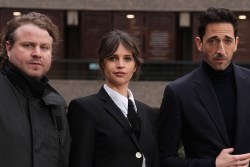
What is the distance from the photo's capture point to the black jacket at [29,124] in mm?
3805

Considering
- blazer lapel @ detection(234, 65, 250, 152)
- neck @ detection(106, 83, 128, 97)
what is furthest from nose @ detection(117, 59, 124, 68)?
blazer lapel @ detection(234, 65, 250, 152)

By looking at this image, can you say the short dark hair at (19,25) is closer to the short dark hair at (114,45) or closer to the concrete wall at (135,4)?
the short dark hair at (114,45)

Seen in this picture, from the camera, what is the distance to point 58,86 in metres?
21.5

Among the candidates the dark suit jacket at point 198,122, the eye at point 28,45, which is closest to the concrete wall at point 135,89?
the dark suit jacket at point 198,122

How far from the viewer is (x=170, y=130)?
4.77 m

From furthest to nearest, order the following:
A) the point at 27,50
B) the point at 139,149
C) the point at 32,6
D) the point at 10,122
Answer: the point at 32,6 < the point at 139,149 < the point at 27,50 < the point at 10,122

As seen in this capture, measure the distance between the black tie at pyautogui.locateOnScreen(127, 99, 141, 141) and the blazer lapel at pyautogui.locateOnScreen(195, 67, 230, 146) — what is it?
549 mm

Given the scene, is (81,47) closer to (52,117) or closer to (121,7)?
(121,7)

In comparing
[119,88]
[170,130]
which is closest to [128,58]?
[119,88]

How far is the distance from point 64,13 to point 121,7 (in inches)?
85.0

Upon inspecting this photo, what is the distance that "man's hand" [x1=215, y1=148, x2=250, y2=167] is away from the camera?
4363mm

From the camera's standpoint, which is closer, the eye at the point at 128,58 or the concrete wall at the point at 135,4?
the eye at the point at 128,58

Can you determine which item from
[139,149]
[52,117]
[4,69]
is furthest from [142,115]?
[4,69]

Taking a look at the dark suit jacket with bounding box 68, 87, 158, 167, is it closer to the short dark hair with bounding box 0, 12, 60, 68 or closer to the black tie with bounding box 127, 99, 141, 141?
the black tie with bounding box 127, 99, 141, 141
